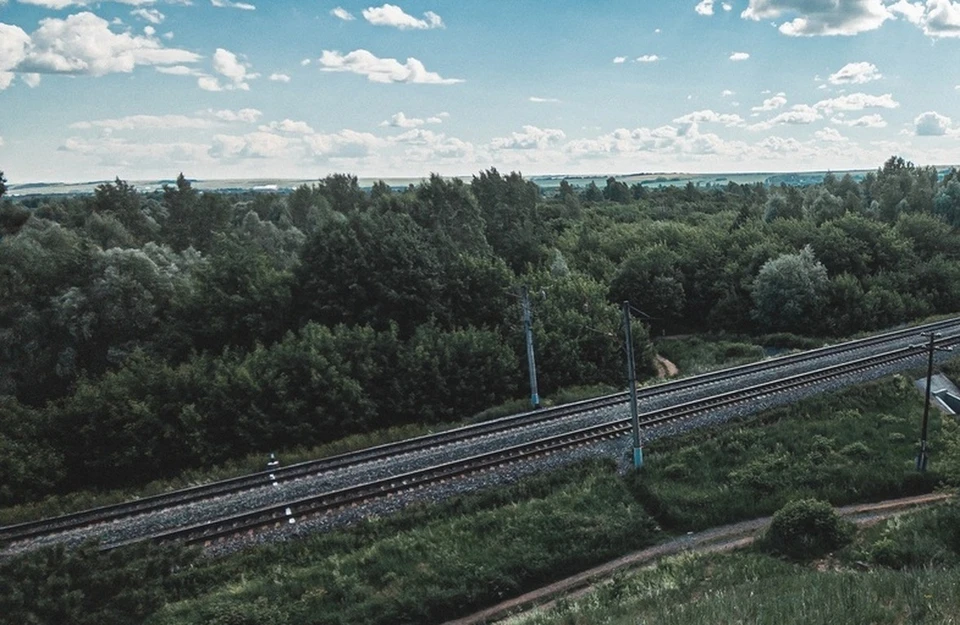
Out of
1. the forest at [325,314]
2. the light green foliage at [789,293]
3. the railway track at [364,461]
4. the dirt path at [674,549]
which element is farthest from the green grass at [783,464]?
the light green foliage at [789,293]

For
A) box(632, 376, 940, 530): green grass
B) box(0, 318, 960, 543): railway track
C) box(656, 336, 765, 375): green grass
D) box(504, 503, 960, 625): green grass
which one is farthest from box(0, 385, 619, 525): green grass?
box(656, 336, 765, 375): green grass

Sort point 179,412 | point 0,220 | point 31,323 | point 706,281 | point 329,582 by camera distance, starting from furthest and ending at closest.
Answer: point 706,281
point 0,220
point 31,323
point 179,412
point 329,582

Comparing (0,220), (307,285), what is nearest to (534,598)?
(307,285)

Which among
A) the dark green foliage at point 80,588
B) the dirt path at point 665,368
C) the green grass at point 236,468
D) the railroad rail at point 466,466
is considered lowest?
the dirt path at point 665,368

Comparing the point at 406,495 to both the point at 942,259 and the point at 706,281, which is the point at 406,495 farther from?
the point at 942,259

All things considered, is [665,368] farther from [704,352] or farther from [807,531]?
[807,531]

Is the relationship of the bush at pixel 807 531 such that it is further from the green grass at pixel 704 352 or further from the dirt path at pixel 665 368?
the dirt path at pixel 665 368

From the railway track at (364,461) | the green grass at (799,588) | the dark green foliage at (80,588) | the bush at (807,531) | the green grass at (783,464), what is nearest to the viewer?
the green grass at (799,588)
